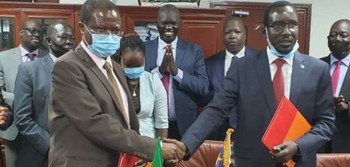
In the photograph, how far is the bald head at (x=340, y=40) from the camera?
12.1 feet

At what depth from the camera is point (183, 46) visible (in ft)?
12.2


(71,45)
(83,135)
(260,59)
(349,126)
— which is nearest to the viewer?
(83,135)

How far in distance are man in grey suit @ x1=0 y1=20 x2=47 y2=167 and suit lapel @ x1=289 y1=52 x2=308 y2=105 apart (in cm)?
197

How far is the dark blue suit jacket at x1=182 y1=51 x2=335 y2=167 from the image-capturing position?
2.11 metres

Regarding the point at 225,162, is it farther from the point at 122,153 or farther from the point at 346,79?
the point at 346,79

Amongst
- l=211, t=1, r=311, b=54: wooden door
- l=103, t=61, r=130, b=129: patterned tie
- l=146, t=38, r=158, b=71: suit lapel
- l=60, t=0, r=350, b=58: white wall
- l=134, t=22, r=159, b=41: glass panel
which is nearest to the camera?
l=103, t=61, r=130, b=129: patterned tie

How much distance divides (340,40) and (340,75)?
0.96 ft

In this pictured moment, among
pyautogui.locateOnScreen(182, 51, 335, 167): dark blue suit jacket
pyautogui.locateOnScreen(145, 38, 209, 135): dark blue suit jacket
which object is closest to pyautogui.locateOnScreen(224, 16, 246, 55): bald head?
pyautogui.locateOnScreen(145, 38, 209, 135): dark blue suit jacket

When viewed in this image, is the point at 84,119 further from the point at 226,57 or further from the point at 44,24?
the point at 44,24

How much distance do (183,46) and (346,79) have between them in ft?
4.20

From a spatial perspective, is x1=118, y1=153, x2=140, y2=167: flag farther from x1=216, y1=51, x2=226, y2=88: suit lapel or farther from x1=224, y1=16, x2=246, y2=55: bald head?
x1=224, y1=16, x2=246, y2=55: bald head

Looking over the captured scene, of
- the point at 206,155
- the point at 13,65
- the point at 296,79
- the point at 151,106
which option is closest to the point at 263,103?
the point at 296,79

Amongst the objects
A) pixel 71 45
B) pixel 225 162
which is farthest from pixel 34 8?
pixel 225 162

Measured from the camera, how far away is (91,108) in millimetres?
1833
